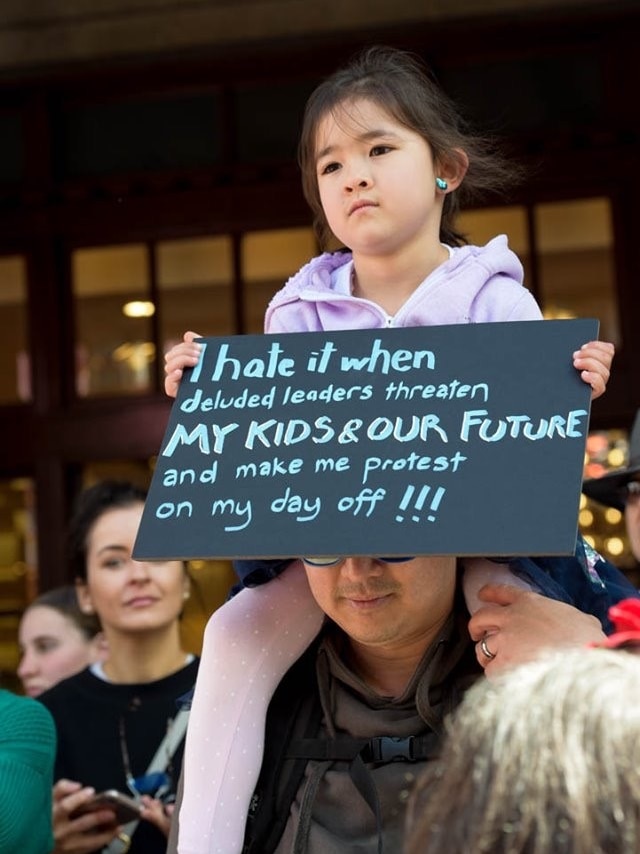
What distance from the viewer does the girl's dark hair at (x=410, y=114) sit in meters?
2.66

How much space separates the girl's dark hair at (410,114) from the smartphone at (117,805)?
1398 millimetres

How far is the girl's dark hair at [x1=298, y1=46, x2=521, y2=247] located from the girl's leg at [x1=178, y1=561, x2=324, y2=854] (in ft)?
2.32

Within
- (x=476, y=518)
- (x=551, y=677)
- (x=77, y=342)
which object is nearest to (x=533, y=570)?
(x=476, y=518)

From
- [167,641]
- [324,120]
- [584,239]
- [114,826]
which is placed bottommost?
[114,826]

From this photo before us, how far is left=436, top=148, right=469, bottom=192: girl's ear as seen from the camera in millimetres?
2734

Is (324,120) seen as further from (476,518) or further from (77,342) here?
(77,342)

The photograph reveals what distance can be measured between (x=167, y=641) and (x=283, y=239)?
2.64 metres

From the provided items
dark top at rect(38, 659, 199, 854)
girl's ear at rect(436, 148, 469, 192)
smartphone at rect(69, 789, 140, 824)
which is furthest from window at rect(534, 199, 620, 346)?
girl's ear at rect(436, 148, 469, 192)

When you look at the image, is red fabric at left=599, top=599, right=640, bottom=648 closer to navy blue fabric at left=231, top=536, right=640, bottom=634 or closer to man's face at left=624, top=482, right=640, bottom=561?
navy blue fabric at left=231, top=536, right=640, bottom=634

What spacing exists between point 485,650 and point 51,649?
257 cm

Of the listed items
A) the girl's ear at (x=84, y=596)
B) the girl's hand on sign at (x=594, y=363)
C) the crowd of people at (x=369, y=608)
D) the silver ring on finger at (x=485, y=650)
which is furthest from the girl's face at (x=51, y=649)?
the girl's hand on sign at (x=594, y=363)

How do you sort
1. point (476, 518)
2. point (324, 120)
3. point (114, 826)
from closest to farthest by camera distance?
1. point (476, 518)
2. point (324, 120)
3. point (114, 826)

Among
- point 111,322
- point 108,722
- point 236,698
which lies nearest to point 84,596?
point 108,722

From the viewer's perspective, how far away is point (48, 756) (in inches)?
127
